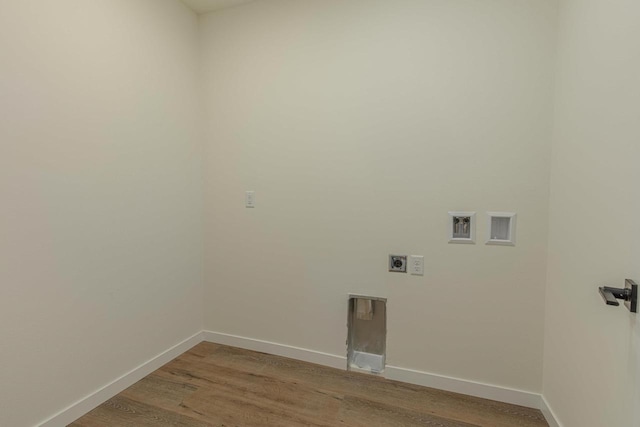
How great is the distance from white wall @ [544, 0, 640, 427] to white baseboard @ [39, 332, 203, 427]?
2.41m

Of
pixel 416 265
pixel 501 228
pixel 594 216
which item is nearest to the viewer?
pixel 594 216

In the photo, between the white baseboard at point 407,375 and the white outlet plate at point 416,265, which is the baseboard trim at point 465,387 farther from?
the white outlet plate at point 416,265

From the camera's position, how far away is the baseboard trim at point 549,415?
1.51 metres

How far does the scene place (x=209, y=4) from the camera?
221 centimetres

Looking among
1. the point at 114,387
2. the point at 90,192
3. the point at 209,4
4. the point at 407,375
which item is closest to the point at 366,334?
the point at 407,375

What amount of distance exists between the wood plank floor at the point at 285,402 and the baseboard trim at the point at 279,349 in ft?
0.18

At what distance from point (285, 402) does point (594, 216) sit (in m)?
1.80

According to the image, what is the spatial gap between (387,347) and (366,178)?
1.14 meters

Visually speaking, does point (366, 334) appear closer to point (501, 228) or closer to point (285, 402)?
point (285, 402)

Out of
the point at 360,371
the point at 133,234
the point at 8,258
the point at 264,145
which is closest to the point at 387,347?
the point at 360,371

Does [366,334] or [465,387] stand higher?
[366,334]

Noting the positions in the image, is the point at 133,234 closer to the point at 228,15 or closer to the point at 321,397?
the point at 321,397

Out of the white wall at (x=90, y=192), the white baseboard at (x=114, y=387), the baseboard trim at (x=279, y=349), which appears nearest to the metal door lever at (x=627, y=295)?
the baseboard trim at (x=279, y=349)

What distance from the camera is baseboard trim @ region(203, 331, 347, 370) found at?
2.12 metres
